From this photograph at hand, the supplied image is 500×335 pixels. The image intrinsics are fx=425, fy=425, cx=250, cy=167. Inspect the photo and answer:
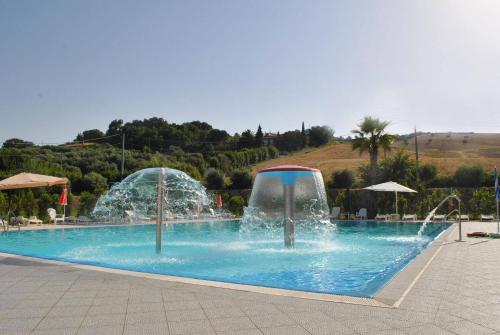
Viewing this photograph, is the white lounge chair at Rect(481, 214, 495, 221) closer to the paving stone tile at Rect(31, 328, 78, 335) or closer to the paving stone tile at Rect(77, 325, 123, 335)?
the paving stone tile at Rect(77, 325, 123, 335)

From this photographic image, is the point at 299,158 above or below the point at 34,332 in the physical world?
above

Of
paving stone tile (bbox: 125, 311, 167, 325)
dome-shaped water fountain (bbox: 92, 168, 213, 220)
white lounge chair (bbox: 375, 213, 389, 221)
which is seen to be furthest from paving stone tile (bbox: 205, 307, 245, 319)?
white lounge chair (bbox: 375, 213, 389, 221)

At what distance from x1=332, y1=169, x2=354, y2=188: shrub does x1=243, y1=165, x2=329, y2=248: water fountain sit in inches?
1060

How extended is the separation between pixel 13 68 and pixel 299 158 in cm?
5628

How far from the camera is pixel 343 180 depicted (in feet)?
128

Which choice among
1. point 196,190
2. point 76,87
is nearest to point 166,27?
point 196,190

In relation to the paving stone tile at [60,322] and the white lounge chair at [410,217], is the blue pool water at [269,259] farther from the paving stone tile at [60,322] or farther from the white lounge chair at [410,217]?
the white lounge chair at [410,217]

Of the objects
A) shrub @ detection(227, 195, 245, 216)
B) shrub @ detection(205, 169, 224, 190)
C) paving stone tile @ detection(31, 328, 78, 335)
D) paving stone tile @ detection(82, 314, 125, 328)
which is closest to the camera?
paving stone tile @ detection(31, 328, 78, 335)

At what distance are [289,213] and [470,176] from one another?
29.7m

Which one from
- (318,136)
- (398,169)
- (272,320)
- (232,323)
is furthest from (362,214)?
(318,136)

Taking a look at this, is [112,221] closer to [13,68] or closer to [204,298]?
[13,68]

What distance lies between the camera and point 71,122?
83.7 ft

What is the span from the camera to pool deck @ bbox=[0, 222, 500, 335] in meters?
3.99

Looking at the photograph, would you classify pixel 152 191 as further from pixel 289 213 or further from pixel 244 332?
pixel 244 332
